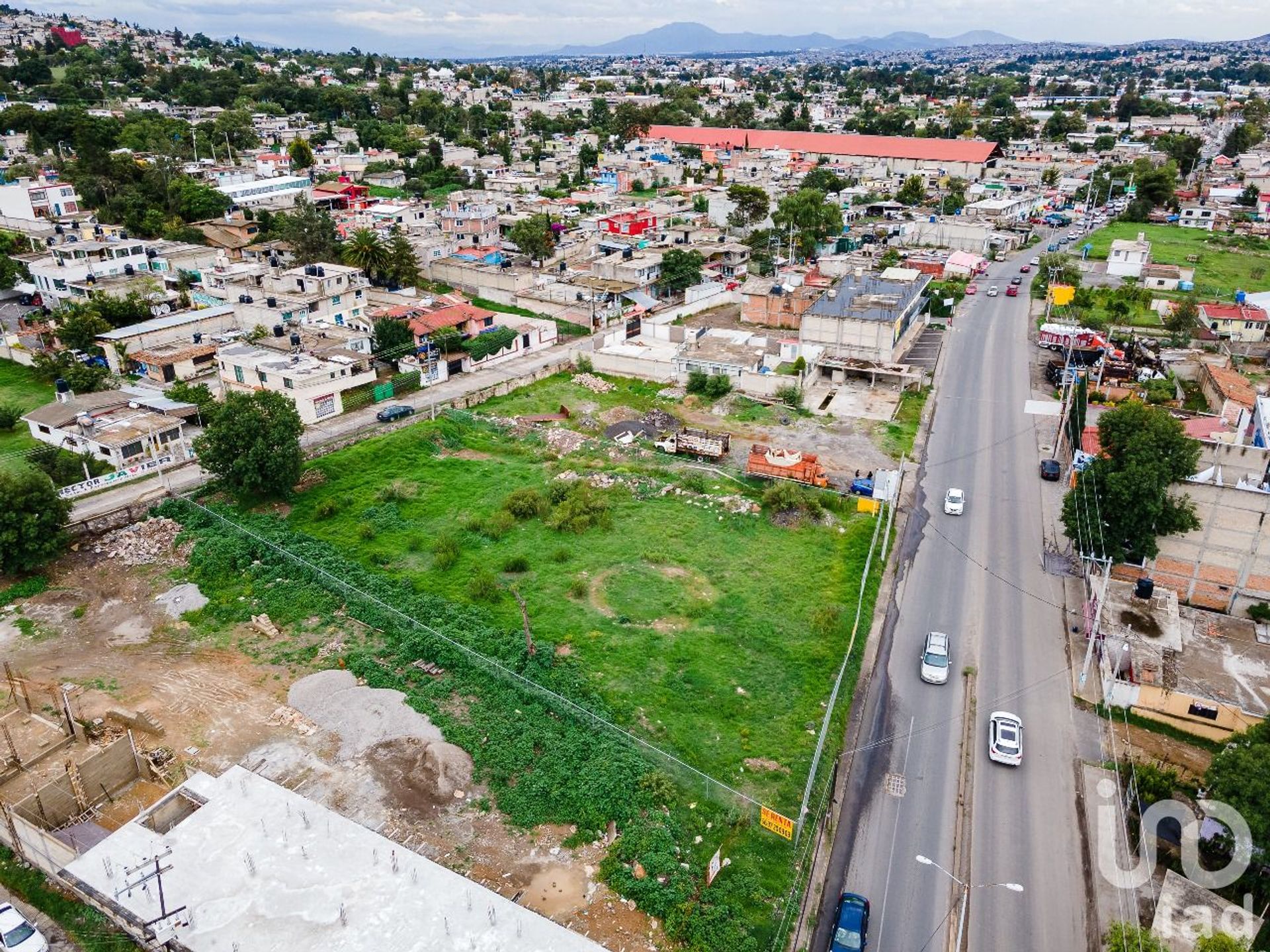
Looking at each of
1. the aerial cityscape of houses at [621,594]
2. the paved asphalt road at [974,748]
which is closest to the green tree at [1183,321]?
the aerial cityscape of houses at [621,594]

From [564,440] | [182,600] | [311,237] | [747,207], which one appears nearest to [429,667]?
[182,600]

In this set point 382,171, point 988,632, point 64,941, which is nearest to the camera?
point 64,941

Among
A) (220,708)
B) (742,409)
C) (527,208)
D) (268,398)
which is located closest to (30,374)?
(268,398)

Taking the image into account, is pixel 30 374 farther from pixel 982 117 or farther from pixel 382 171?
pixel 982 117

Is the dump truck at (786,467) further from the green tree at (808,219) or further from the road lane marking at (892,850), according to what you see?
the green tree at (808,219)

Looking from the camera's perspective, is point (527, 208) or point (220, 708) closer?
point (220, 708)

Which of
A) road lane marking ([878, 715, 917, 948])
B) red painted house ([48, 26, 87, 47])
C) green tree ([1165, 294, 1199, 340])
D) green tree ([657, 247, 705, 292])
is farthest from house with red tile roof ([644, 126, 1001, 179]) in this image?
red painted house ([48, 26, 87, 47])

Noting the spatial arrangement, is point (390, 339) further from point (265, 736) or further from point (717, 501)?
point (265, 736)
